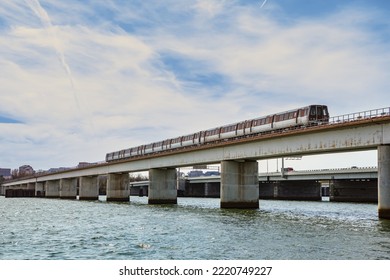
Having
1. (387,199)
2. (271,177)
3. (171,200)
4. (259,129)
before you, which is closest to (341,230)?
(387,199)

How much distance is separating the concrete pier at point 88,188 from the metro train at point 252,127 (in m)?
26.8

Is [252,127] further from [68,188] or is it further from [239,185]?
[68,188]

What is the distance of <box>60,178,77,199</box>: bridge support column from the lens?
129 metres

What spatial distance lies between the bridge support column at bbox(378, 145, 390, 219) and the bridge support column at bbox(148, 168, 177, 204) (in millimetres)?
45688

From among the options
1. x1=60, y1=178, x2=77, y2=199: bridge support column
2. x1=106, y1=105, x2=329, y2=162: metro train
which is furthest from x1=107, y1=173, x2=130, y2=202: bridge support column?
x1=60, y1=178, x2=77, y2=199: bridge support column

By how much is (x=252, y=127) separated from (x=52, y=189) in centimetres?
9540

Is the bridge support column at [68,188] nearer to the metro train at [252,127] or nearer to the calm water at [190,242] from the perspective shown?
the metro train at [252,127]

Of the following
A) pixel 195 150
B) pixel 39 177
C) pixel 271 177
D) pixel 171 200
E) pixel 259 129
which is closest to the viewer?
pixel 259 129

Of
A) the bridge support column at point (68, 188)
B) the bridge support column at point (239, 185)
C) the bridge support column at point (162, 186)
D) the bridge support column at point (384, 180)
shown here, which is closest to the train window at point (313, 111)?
the bridge support column at point (239, 185)

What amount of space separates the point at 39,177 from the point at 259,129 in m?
104

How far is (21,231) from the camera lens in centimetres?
3216

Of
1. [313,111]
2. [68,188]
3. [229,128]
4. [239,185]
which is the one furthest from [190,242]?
[68,188]

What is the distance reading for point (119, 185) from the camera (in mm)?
99812
